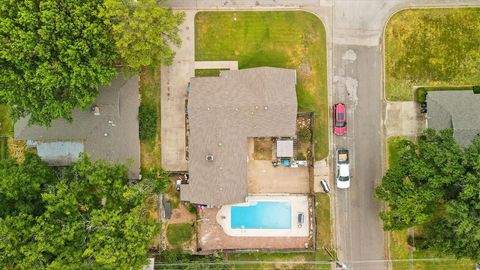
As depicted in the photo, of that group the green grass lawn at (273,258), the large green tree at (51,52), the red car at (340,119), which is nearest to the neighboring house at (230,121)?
the red car at (340,119)

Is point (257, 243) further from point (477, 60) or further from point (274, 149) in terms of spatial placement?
point (477, 60)

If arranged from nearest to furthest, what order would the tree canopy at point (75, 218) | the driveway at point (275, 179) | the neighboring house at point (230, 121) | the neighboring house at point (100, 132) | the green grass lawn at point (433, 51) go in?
the tree canopy at point (75, 218) < the neighboring house at point (230, 121) < the neighboring house at point (100, 132) < the green grass lawn at point (433, 51) < the driveway at point (275, 179)

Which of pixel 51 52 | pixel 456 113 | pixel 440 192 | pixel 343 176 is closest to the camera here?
pixel 51 52

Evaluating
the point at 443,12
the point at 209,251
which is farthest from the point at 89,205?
the point at 443,12

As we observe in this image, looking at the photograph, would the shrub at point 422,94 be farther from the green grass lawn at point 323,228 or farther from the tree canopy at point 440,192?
the green grass lawn at point 323,228

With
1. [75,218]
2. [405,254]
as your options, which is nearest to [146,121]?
[75,218]

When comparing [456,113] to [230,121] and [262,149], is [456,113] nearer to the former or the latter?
[262,149]

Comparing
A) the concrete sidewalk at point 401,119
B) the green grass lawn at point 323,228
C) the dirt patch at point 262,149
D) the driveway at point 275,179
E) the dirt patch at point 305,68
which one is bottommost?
the green grass lawn at point 323,228
